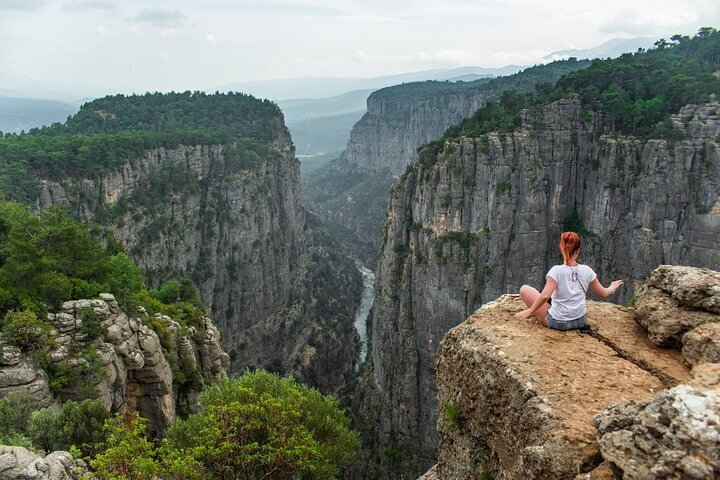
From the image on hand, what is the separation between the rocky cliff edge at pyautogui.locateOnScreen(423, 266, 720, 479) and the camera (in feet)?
17.6

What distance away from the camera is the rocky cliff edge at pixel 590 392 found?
5.36 meters

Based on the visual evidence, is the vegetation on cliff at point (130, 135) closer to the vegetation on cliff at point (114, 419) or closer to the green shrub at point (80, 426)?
the vegetation on cliff at point (114, 419)

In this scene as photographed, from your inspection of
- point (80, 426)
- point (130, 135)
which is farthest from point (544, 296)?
point (130, 135)

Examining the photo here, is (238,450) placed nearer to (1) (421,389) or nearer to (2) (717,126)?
(1) (421,389)

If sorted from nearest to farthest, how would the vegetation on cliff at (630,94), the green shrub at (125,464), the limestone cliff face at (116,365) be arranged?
the green shrub at (125,464) < the limestone cliff face at (116,365) < the vegetation on cliff at (630,94)

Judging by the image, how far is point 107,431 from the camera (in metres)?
16.9

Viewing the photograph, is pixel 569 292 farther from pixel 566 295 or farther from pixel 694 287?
pixel 694 287

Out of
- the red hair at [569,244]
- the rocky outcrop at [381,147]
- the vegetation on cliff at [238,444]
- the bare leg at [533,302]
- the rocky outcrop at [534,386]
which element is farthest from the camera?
the rocky outcrop at [381,147]

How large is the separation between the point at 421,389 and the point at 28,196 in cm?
4394

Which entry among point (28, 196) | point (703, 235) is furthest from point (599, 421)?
point (28, 196)

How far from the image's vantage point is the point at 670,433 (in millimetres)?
5230

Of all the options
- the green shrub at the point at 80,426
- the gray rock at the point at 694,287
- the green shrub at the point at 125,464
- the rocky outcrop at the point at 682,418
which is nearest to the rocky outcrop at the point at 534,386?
the rocky outcrop at the point at 682,418

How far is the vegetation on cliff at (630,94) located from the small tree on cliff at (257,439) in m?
42.5

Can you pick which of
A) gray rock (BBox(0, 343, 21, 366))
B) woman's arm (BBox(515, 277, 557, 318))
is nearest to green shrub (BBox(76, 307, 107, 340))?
gray rock (BBox(0, 343, 21, 366))
